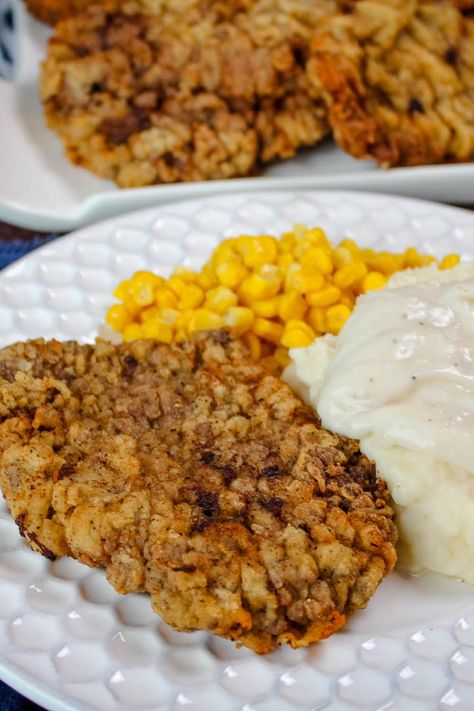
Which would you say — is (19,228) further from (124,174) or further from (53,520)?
(53,520)

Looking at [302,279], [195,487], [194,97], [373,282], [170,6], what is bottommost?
[373,282]

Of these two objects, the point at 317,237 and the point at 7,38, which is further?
the point at 7,38

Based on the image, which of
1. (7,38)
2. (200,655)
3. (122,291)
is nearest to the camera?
→ (200,655)

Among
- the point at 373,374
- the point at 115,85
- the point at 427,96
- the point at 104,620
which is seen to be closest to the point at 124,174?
the point at 115,85

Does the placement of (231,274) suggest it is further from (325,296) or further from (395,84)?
(395,84)

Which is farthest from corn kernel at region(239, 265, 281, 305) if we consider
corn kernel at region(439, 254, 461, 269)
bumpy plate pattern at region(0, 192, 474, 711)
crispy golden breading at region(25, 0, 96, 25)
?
crispy golden breading at region(25, 0, 96, 25)

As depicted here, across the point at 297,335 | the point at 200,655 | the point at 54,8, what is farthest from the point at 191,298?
→ the point at 54,8

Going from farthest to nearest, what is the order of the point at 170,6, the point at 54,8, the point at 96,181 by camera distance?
the point at 54,8
the point at 170,6
the point at 96,181
